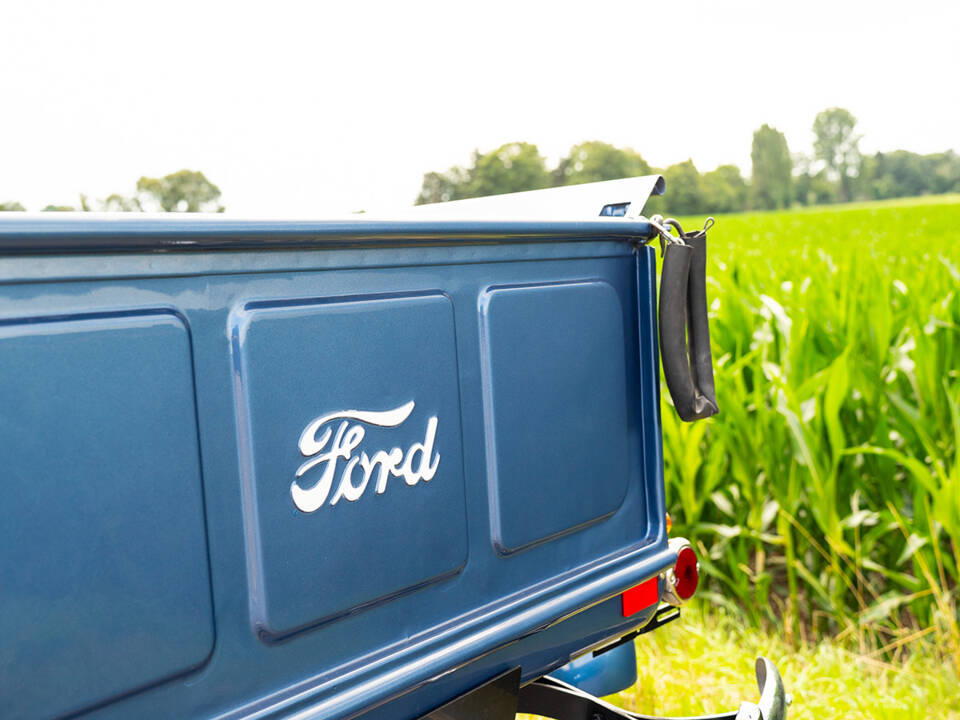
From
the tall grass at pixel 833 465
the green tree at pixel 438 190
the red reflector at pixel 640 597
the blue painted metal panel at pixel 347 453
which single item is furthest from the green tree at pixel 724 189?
the blue painted metal panel at pixel 347 453

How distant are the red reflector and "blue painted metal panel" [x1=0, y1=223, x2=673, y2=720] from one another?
9cm

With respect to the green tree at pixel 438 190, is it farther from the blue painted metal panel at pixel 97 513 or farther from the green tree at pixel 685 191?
the green tree at pixel 685 191

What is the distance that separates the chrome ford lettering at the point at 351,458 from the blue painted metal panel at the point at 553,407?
21cm

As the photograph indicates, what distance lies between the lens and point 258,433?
4.27 ft

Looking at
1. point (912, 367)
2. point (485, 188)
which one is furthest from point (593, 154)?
point (912, 367)

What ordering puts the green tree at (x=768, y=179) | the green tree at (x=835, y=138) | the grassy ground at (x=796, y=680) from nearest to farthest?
the grassy ground at (x=796, y=680)
the green tree at (x=768, y=179)
the green tree at (x=835, y=138)

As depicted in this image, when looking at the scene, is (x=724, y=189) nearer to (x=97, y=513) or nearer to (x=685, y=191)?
(x=685, y=191)

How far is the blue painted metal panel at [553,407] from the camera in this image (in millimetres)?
1692

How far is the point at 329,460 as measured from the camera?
1391 mm

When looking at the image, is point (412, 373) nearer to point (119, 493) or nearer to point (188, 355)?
point (188, 355)

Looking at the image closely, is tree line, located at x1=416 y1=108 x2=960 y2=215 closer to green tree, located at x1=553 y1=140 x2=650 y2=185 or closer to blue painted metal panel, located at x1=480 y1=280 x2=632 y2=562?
green tree, located at x1=553 y1=140 x2=650 y2=185

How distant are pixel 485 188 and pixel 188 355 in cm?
3915

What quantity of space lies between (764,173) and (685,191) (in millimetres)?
30380

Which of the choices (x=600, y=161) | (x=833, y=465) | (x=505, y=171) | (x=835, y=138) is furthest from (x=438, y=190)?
(x=835, y=138)
